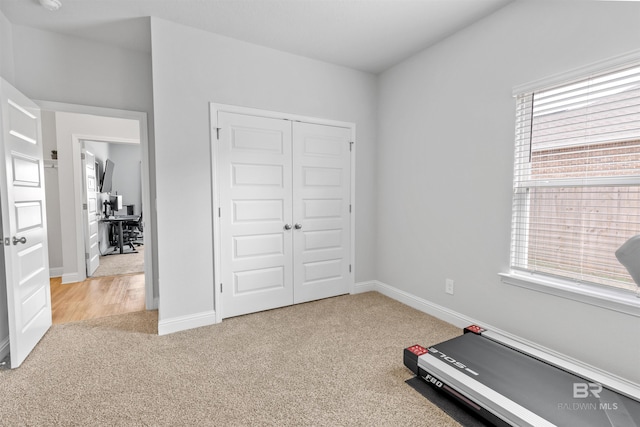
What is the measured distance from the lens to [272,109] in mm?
3090

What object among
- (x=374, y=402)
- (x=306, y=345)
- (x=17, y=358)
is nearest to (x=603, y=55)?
(x=374, y=402)

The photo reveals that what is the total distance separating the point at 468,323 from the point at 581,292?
3.12ft

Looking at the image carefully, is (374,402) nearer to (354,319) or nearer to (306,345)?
(306,345)

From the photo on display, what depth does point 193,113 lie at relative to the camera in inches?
107

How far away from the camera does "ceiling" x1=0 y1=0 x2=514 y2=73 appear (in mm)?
2332

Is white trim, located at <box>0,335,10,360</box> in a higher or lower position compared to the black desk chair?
lower

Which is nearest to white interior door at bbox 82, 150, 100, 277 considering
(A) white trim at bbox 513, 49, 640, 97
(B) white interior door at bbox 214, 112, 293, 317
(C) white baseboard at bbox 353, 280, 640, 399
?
(B) white interior door at bbox 214, 112, 293, 317

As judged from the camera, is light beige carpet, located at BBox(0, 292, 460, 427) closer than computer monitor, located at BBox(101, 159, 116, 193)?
Yes

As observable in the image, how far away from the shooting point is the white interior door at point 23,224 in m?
2.05

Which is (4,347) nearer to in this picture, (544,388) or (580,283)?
(544,388)

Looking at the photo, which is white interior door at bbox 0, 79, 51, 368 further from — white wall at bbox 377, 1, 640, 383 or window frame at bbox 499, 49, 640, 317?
window frame at bbox 499, 49, 640, 317

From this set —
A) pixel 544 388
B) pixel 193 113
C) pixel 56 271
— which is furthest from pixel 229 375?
pixel 56 271

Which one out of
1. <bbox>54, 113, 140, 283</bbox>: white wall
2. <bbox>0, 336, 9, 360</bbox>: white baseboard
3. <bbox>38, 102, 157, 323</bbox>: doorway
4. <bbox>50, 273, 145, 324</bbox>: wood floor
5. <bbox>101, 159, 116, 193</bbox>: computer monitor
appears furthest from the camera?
<bbox>101, 159, 116, 193</bbox>: computer monitor

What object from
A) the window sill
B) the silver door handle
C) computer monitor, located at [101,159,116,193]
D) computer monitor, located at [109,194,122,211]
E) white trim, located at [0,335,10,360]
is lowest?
white trim, located at [0,335,10,360]
